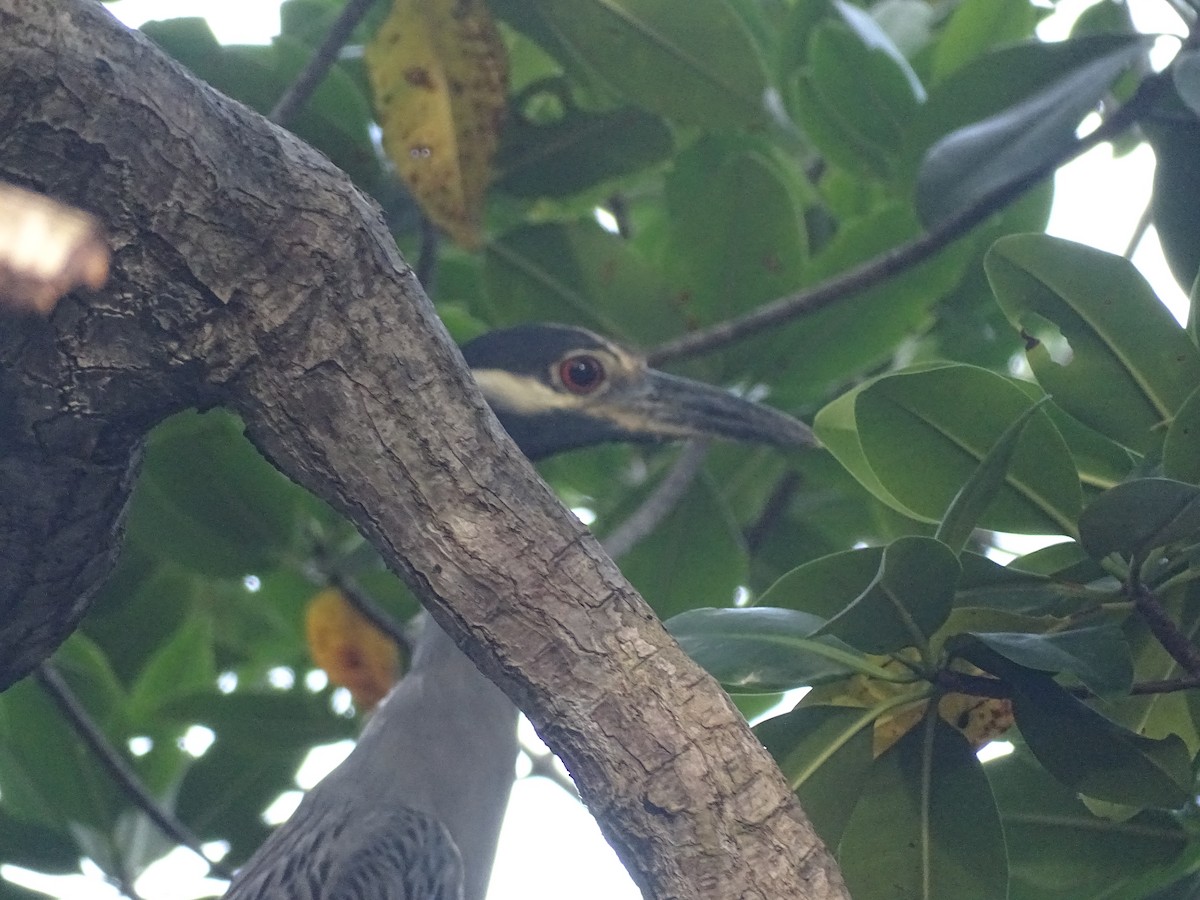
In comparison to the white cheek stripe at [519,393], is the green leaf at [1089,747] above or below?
below

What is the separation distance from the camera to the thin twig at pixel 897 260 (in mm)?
1942

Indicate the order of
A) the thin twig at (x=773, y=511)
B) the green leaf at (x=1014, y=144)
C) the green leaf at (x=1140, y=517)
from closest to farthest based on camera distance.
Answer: the green leaf at (x=1140, y=517) < the green leaf at (x=1014, y=144) < the thin twig at (x=773, y=511)

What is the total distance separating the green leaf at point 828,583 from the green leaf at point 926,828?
0.54 feet

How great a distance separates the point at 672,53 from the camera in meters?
2.23

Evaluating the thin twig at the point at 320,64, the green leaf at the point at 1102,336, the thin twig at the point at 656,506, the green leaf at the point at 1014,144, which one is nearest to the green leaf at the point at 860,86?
the green leaf at the point at 1014,144

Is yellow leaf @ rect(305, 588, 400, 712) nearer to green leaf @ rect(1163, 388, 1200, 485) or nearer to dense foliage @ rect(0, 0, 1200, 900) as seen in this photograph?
dense foliage @ rect(0, 0, 1200, 900)

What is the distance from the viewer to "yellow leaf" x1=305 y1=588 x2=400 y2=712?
2605 mm

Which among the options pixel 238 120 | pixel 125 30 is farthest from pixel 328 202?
pixel 125 30

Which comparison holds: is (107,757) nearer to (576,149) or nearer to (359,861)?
(359,861)

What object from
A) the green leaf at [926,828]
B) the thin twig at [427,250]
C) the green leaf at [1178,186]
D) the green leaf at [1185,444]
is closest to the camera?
the green leaf at [1185,444]

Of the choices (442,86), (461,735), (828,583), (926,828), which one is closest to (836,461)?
(461,735)

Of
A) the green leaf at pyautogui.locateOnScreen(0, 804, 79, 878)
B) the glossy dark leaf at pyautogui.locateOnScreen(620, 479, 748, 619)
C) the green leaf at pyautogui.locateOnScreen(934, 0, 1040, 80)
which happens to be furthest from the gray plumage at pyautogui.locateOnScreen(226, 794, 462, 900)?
the green leaf at pyautogui.locateOnScreen(934, 0, 1040, 80)

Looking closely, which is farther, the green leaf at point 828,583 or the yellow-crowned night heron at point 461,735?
the yellow-crowned night heron at point 461,735

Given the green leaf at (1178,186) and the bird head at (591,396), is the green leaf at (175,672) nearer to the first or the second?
the bird head at (591,396)
